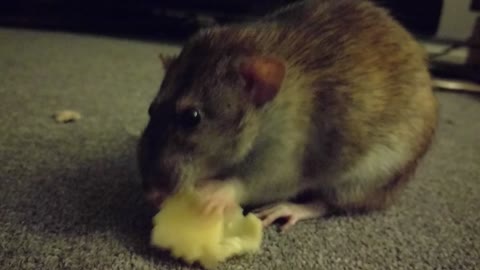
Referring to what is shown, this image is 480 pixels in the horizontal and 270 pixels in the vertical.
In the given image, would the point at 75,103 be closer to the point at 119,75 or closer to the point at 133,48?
the point at 119,75

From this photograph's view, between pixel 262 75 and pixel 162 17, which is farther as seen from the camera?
pixel 162 17

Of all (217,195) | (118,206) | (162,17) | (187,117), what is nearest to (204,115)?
(187,117)

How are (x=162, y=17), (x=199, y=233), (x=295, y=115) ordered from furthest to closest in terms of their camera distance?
(x=162, y=17) → (x=295, y=115) → (x=199, y=233)

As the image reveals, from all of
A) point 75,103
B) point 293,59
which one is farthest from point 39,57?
point 293,59

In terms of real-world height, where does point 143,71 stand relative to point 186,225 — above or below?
below

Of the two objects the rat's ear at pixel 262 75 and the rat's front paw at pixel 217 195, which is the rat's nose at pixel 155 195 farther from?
the rat's ear at pixel 262 75

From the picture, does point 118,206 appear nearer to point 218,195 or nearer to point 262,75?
point 218,195
